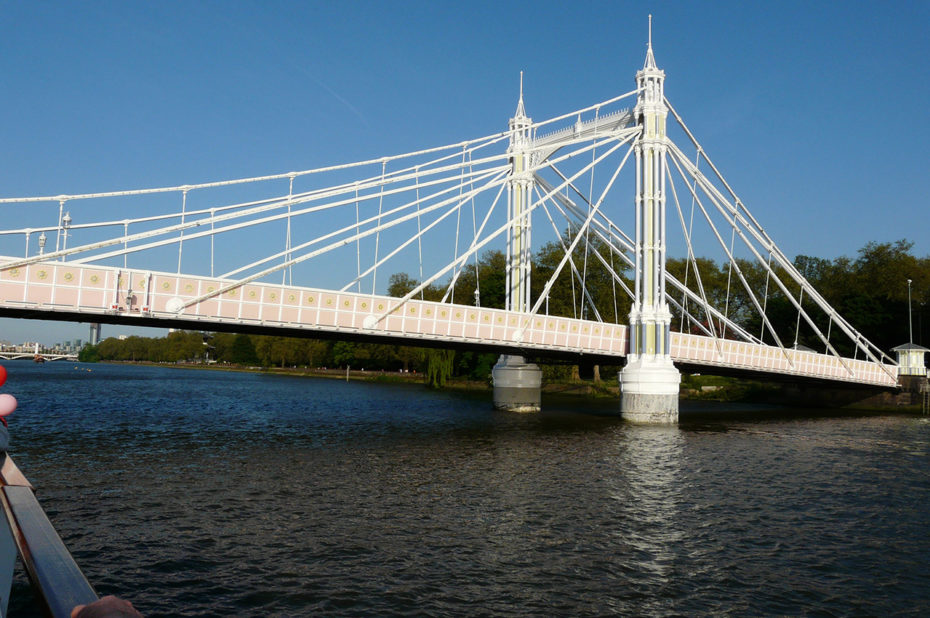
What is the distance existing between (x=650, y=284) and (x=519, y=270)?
458 inches

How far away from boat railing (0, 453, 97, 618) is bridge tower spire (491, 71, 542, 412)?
1884 inches

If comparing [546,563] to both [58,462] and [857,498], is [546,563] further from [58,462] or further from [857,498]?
[58,462]

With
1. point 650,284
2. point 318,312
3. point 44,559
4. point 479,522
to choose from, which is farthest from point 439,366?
point 44,559

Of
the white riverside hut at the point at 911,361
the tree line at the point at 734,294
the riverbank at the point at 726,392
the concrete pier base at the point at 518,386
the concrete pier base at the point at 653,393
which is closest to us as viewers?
the concrete pier base at the point at 653,393

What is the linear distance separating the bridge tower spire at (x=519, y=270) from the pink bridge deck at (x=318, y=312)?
9030 mm

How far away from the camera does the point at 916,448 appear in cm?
3222

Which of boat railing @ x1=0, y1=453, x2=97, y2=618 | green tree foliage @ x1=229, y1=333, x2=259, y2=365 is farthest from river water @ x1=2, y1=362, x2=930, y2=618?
green tree foliage @ x1=229, y1=333, x2=259, y2=365

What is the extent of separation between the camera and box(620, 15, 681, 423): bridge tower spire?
137ft

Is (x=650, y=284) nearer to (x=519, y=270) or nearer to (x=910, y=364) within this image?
(x=519, y=270)

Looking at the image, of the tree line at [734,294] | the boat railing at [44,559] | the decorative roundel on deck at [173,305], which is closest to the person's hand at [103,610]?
the boat railing at [44,559]

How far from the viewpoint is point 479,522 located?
53.7 ft

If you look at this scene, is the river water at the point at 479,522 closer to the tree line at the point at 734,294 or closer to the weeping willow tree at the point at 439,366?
the tree line at the point at 734,294

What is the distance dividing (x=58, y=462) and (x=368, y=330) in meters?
15.1

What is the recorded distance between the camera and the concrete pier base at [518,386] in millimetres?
50812
